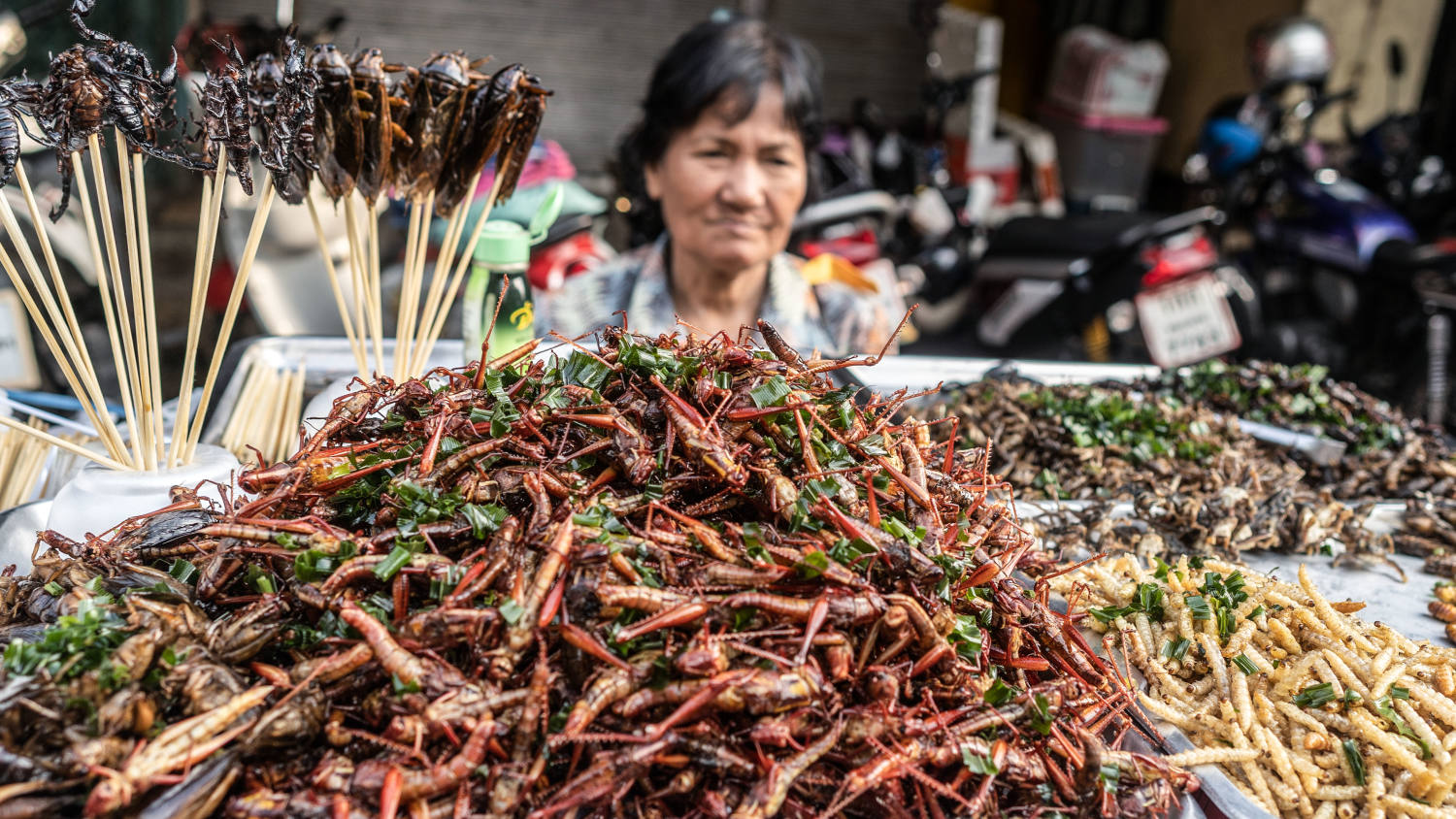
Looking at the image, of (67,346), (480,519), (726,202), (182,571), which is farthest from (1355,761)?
(726,202)

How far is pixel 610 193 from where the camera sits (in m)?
7.07

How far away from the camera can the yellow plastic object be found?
13.6 feet

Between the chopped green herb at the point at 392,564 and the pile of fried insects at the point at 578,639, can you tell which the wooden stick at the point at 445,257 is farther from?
the chopped green herb at the point at 392,564

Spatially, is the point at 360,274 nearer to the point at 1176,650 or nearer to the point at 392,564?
the point at 392,564

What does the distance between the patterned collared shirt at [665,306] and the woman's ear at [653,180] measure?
0.24 metres

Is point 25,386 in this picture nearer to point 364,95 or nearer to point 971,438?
point 364,95

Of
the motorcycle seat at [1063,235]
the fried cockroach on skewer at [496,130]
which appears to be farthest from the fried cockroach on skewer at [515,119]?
the motorcycle seat at [1063,235]

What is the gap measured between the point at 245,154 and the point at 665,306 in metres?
2.26

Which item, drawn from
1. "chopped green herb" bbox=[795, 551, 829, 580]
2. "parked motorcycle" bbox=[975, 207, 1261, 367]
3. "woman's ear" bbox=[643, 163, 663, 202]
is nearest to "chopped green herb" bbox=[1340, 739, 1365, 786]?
"chopped green herb" bbox=[795, 551, 829, 580]

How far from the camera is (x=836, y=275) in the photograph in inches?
165

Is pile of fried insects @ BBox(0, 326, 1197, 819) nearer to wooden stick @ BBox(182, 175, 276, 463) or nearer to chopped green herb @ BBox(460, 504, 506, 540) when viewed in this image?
chopped green herb @ BBox(460, 504, 506, 540)

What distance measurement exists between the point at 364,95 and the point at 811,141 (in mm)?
2251

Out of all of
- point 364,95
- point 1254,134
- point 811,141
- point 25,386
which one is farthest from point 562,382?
point 1254,134

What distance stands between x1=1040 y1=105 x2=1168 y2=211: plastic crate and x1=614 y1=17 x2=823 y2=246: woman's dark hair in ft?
20.8
